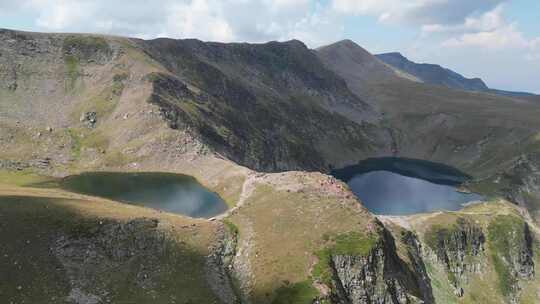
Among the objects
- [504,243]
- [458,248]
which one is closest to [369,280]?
[458,248]

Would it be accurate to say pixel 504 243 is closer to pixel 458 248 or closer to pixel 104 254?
pixel 458 248

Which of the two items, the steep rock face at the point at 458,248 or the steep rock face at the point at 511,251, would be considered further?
the steep rock face at the point at 511,251

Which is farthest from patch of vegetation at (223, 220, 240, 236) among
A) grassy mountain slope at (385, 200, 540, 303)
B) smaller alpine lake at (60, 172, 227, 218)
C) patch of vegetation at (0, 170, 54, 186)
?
patch of vegetation at (0, 170, 54, 186)

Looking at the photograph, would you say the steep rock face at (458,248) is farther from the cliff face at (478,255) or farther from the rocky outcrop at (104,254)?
the rocky outcrop at (104,254)

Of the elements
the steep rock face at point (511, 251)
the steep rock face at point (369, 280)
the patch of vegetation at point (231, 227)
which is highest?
the patch of vegetation at point (231, 227)

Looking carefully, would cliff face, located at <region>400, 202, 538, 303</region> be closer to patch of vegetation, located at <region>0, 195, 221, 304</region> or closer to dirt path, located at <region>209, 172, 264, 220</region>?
dirt path, located at <region>209, 172, 264, 220</region>

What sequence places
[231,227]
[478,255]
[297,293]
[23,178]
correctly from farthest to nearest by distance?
[478,255]
[23,178]
[231,227]
[297,293]

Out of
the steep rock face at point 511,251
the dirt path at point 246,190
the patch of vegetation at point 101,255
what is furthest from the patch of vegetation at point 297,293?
the steep rock face at point 511,251
